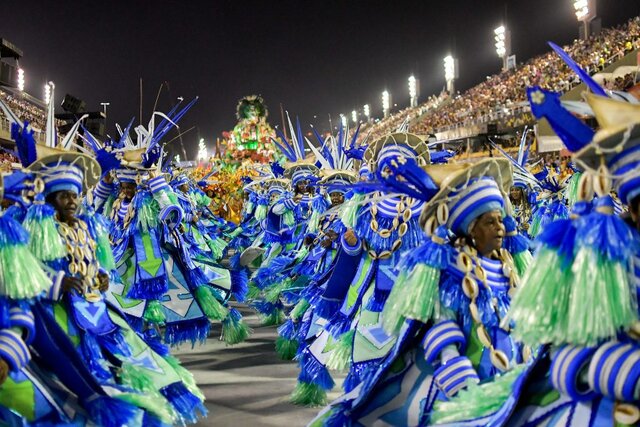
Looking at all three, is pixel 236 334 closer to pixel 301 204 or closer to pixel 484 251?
pixel 301 204

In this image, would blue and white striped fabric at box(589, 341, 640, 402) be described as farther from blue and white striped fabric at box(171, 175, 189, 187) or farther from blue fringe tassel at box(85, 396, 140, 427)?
blue and white striped fabric at box(171, 175, 189, 187)

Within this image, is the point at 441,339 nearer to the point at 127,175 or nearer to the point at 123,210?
the point at 127,175

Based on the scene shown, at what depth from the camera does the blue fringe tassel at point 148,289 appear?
24.5 ft

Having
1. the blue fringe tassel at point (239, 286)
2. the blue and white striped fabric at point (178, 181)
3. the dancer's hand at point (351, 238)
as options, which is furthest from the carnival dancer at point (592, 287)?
the blue and white striped fabric at point (178, 181)

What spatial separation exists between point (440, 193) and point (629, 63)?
894 inches

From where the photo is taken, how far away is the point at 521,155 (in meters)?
8.44

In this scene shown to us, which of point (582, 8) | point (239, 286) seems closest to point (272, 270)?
point (239, 286)

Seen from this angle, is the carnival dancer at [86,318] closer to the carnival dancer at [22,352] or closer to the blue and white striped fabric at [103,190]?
the carnival dancer at [22,352]

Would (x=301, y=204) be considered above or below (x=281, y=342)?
above

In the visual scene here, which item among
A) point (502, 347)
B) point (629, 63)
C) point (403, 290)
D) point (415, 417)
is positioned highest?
point (629, 63)

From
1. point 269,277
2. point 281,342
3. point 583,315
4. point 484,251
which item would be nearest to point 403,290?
point 484,251

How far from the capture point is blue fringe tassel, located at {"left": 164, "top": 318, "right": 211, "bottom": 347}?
25.3 ft

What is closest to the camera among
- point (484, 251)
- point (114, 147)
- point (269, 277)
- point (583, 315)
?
point (583, 315)

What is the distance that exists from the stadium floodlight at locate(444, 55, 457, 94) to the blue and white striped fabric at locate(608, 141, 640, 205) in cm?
5929
